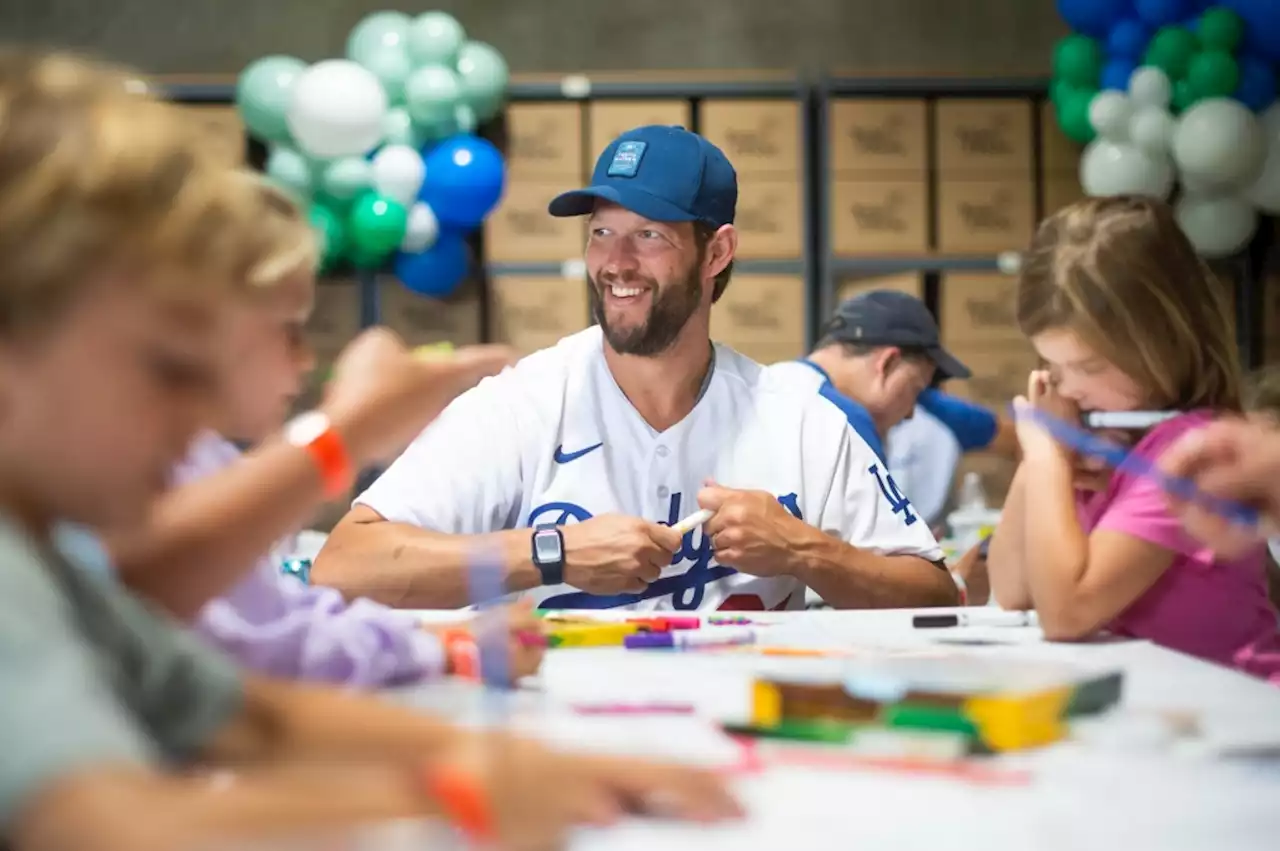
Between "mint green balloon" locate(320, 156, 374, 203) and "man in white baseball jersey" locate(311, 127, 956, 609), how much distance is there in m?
1.97

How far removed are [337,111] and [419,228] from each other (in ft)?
1.35

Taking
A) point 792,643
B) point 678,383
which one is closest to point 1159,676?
point 792,643

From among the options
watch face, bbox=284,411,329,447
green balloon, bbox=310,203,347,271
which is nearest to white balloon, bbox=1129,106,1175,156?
green balloon, bbox=310,203,347,271

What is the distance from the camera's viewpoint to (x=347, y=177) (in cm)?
414

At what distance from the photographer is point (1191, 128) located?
13.7ft

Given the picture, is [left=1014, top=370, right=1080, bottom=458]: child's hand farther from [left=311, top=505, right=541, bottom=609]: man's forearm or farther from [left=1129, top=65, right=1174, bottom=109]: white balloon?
[left=1129, top=65, right=1174, bottom=109]: white balloon

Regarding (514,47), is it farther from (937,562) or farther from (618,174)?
(937,562)

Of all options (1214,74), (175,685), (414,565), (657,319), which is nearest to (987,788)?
(175,685)

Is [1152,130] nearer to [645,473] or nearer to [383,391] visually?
[645,473]

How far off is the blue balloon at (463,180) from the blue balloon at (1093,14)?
1.79 metres

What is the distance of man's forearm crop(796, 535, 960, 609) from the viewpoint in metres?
2.02

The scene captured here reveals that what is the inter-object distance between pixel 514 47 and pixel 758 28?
88cm

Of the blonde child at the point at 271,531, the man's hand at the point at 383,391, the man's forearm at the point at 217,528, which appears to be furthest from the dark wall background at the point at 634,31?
the man's forearm at the point at 217,528

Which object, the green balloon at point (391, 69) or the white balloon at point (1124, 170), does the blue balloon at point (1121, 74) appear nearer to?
the white balloon at point (1124, 170)
